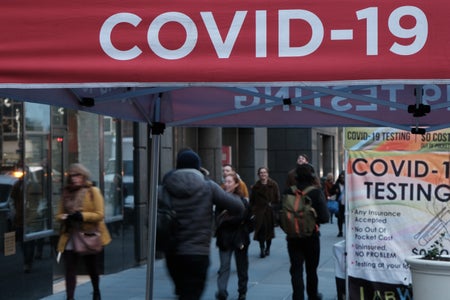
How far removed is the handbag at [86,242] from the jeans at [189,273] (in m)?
3.26

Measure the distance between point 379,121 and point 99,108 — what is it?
7.98 ft

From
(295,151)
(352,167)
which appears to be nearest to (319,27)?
(352,167)

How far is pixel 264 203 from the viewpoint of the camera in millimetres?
14953

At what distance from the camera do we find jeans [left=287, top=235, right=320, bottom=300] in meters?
9.39

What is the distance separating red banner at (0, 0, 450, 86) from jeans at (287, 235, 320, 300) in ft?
18.3

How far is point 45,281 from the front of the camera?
35.1 ft

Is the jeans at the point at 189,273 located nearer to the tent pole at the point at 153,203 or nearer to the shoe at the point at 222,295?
the tent pole at the point at 153,203

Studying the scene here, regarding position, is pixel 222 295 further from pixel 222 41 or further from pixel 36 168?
pixel 222 41

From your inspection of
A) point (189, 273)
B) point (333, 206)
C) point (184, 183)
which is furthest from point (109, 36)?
point (333, 206)

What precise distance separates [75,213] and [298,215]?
8.46 ft

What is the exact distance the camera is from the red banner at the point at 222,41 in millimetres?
3939

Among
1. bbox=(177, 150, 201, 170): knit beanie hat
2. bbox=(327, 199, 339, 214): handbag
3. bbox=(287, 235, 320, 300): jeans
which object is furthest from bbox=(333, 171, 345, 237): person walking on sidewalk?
bbox=(177, 150, 201, 170): knit beanie hat

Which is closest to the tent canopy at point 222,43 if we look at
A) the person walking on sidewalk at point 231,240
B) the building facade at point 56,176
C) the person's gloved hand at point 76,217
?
the person's gloved hand at point 76,217

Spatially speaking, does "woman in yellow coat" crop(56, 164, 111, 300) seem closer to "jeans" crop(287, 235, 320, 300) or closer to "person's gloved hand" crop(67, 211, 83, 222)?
"person's gloved hand" crop(67, 211, 83, 222)
